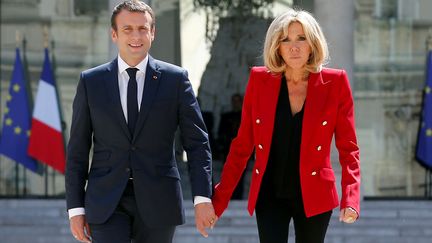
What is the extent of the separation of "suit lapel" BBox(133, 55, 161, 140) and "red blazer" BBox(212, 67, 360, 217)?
1.59ft

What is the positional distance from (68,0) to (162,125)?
35.4 feet

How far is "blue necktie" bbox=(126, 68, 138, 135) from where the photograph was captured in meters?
5.56

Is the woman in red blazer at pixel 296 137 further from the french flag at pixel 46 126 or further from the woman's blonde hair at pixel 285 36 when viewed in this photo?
the french flag at pixel 46 126

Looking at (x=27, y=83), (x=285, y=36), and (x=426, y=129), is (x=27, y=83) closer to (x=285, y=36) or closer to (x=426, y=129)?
(x=426, y=129)

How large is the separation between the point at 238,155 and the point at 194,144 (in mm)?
269

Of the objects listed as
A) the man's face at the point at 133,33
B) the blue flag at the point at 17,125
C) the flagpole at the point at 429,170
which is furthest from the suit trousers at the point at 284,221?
the blue flag at the point at 17,125

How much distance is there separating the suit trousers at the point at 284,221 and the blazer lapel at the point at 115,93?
0.75 meters

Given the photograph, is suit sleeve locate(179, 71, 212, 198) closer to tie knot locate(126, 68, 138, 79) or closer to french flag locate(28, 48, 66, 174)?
tie knot locate(126, 68, 138, 79)

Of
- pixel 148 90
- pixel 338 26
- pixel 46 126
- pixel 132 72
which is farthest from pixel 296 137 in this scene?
pixel 46 126

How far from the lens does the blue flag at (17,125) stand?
15.5m

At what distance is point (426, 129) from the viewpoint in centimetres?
1538

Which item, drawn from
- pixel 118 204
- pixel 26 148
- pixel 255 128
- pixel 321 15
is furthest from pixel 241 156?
pixel 26 148

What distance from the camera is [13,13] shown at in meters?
16.1

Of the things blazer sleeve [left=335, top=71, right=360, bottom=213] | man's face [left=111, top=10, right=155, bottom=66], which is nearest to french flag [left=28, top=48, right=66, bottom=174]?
man's face [left=111, top=10, right=155, bottom=66]
